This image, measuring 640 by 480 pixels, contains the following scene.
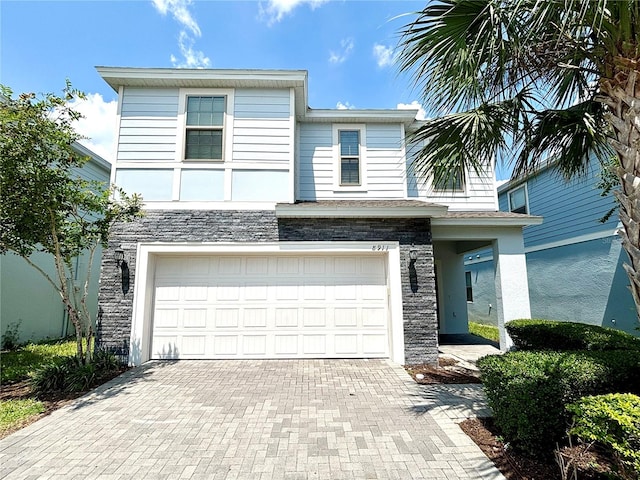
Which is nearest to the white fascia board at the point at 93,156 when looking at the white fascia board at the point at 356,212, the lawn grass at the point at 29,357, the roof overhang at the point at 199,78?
the roof overhang at the point at 199,78

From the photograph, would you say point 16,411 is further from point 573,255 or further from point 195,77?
point 573,255

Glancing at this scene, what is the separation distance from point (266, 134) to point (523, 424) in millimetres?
6876

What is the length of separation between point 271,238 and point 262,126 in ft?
8.61

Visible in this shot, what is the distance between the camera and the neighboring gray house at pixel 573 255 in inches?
386

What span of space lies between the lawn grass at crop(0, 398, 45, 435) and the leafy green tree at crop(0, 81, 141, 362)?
1.14 meters

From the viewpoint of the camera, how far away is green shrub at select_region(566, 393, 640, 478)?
2.38m

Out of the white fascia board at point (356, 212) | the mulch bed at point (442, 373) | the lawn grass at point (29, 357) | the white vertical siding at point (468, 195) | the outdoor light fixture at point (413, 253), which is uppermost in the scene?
the white vertical siding at point (468, 195)

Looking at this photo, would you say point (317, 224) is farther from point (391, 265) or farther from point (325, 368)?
point (325, 368)

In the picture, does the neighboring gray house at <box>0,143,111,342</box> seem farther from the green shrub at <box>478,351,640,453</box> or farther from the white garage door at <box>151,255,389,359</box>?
the green shrub at <box>478,351,640,453</box>

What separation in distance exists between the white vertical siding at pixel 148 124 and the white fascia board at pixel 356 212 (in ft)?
9.59

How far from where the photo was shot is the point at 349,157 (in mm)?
8844

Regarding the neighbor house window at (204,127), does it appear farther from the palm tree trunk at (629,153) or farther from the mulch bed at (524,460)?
the mulch bed at (524,460)

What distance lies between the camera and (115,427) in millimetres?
4090

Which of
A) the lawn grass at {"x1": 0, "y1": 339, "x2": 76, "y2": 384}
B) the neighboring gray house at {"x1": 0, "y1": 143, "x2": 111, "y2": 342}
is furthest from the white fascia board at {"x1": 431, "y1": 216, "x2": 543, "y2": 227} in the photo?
the neighboring gray house at {"x1": 0, "y1": 143, "x2": 111, "y2": 342}
